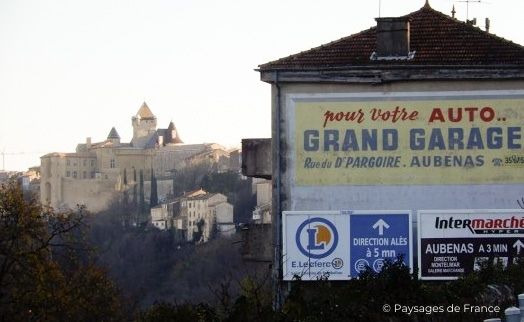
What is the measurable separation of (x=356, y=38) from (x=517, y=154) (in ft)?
11.0

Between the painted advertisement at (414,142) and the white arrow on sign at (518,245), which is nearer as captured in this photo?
the white arrow on sign at (518,245)

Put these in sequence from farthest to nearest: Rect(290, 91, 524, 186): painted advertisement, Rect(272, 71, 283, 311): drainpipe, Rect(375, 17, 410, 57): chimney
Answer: Rect(375, 17, 410, 57): chimney → Rect(290, 91, 524, 186): painted advertisement → Rect(272, 71, 283, 311): drainpipe

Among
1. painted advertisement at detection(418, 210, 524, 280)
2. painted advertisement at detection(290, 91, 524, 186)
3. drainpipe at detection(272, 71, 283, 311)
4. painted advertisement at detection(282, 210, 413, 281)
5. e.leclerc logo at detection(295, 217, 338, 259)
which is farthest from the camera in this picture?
painted advertisement at detection(290, 91, 524, 186)

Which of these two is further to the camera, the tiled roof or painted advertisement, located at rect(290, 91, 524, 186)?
the tiled roof

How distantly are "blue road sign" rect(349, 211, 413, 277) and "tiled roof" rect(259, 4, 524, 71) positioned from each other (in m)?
2.60

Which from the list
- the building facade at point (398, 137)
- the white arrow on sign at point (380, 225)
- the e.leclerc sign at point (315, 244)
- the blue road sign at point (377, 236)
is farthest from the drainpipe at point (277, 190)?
the white arrow on sign at point (380, 225)

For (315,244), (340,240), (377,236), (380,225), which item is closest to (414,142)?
(380,225)

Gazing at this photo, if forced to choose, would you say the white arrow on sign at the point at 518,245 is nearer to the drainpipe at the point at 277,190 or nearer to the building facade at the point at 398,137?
the building facade at the point at 398,137

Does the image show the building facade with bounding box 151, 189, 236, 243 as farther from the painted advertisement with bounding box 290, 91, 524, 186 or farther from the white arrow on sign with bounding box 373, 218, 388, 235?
the white arrow on sign with bounding box 373, 218, 388, 235

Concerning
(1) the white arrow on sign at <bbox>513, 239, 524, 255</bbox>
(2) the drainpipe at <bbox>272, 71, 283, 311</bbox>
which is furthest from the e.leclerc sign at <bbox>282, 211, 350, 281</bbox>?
(1) the white arrow on sign at <bbox>513, 239, 524, 255</bbox>

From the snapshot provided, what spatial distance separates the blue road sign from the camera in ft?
72.7

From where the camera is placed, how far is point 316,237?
73.7 ft

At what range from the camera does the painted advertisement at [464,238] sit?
22.1 metres

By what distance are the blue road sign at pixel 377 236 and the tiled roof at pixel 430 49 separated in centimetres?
260
